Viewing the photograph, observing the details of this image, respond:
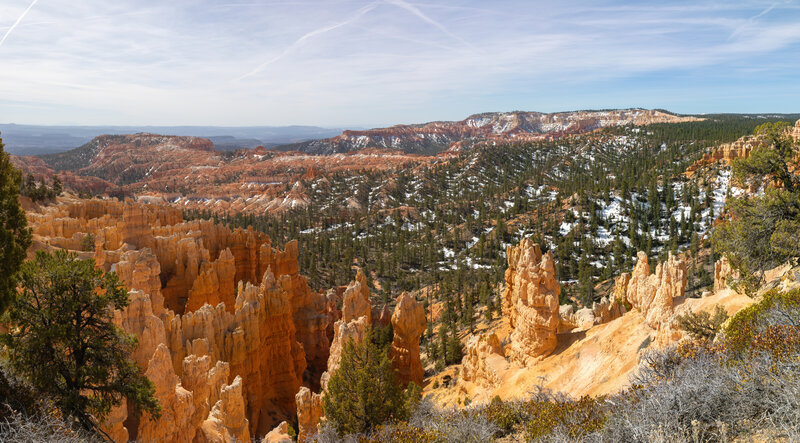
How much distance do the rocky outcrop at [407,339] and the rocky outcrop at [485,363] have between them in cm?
540

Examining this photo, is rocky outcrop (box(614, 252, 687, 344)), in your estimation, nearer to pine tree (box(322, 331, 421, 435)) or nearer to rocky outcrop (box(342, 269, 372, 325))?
pine tree (box(322, 331, 421, 435))

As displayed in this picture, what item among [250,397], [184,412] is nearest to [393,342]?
[250,397]

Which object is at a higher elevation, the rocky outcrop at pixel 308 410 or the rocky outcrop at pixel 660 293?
the rocky outcrop at pixel 660 293

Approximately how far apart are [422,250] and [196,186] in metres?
131

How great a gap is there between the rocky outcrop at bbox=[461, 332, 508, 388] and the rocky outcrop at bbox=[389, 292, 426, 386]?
540cm

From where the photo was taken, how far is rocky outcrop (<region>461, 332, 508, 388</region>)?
24.6 m

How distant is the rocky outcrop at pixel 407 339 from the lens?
103ft

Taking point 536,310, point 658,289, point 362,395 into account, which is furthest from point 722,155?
point 362,395

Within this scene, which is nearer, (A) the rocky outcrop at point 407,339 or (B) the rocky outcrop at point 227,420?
(B) the rocky outcrop at point 227,420

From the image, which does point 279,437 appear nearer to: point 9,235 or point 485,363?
point 9,235

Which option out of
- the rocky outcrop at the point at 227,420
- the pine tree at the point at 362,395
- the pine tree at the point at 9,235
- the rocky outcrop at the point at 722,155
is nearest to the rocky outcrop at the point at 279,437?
the rocky outcrop at the point at 227,420

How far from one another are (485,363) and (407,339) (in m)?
7.68

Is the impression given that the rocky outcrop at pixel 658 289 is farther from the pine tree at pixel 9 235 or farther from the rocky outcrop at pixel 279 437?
the pine tree at pixel 9 235

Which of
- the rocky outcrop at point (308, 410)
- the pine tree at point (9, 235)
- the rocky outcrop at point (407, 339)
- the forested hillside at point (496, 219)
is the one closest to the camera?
the pine tree at point (9, 235)
